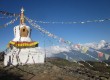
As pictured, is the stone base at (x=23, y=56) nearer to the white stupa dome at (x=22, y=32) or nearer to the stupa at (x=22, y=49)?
the stupa at (x=22, y=49)

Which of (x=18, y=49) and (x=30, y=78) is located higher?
(x=18, y=49)

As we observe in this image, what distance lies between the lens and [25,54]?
2659 cm

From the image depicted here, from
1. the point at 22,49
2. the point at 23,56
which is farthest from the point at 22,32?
the point at 23,56

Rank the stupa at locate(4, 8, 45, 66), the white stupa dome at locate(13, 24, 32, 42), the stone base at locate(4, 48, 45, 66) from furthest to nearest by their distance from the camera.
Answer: the white stupa dome at locate(13, 24, 32, 42) → the stupa at locate(4, 8, 45, 66) → the stone base at locate(4, 48, 45, 66)

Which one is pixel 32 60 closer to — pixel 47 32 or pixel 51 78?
pixel 47 32

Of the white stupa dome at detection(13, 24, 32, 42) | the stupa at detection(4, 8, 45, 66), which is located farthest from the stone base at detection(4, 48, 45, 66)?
the white stupa dome at detection(13, 24, 32, 42)

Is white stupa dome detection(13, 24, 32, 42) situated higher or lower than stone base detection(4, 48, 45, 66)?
higher

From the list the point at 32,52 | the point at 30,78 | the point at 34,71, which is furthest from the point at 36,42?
the point at 30,78

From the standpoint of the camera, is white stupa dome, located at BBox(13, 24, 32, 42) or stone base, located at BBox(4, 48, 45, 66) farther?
white stupa dome, located at BBox(13, 24, 32, 42)

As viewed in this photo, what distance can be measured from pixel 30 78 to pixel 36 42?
9.38 m

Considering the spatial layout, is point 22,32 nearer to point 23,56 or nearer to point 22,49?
point 22,49

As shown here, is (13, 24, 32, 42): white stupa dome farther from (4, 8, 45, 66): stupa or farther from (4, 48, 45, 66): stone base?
(4, 48, 45, 66): stone base

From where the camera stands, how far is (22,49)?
27.1 metres

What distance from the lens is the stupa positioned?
86.3ft
